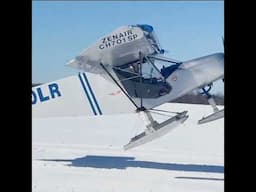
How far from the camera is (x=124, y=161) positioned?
582 centimetres

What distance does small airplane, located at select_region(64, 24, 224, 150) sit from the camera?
18.9ft

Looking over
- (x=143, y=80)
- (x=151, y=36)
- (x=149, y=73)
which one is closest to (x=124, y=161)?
(x=143, y=80)

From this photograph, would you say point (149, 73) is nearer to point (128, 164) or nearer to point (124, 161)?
point (124, 161)

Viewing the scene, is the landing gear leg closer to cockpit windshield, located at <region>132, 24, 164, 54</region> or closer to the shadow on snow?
the shadow on snow

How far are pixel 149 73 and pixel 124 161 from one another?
1.52 m

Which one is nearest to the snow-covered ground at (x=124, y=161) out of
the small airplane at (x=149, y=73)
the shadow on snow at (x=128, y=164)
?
the shadow on snow at (x=128, y=164)

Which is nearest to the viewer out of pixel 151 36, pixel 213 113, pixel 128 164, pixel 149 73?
pixel 128 164

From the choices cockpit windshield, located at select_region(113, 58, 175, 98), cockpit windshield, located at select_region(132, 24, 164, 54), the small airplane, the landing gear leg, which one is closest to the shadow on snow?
the small airplane

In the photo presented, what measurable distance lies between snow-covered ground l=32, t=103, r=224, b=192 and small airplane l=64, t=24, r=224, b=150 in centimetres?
40

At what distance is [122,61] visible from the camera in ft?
20.4
